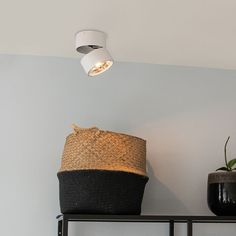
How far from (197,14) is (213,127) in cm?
62

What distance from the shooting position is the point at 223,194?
78.0 inches

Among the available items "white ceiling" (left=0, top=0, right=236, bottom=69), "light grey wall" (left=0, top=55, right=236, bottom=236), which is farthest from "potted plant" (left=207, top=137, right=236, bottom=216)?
"white ceiling" (left=0, top=0, right=236, bottom=69)

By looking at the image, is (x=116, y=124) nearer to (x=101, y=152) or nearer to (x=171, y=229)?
(x=101, y=152)

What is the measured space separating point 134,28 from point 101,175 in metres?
0.55

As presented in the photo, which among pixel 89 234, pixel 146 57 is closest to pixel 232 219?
pixel 89 234

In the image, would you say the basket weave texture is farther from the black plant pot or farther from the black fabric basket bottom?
the black plant pot

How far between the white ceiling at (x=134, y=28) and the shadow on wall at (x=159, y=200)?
530 mm

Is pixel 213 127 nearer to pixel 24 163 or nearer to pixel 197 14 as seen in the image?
pixel 197 14

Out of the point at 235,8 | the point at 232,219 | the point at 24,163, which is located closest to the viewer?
the point at 235,8

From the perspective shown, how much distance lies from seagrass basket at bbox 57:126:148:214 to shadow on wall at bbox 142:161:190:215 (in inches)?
9.2

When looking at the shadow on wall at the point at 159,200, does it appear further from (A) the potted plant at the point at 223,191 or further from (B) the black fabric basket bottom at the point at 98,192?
(B) the black fabric basket bottom at the point at 98,192

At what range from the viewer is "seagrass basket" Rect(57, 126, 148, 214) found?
1.82m

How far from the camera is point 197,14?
178cm

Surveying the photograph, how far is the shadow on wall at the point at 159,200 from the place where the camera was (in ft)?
6.97
